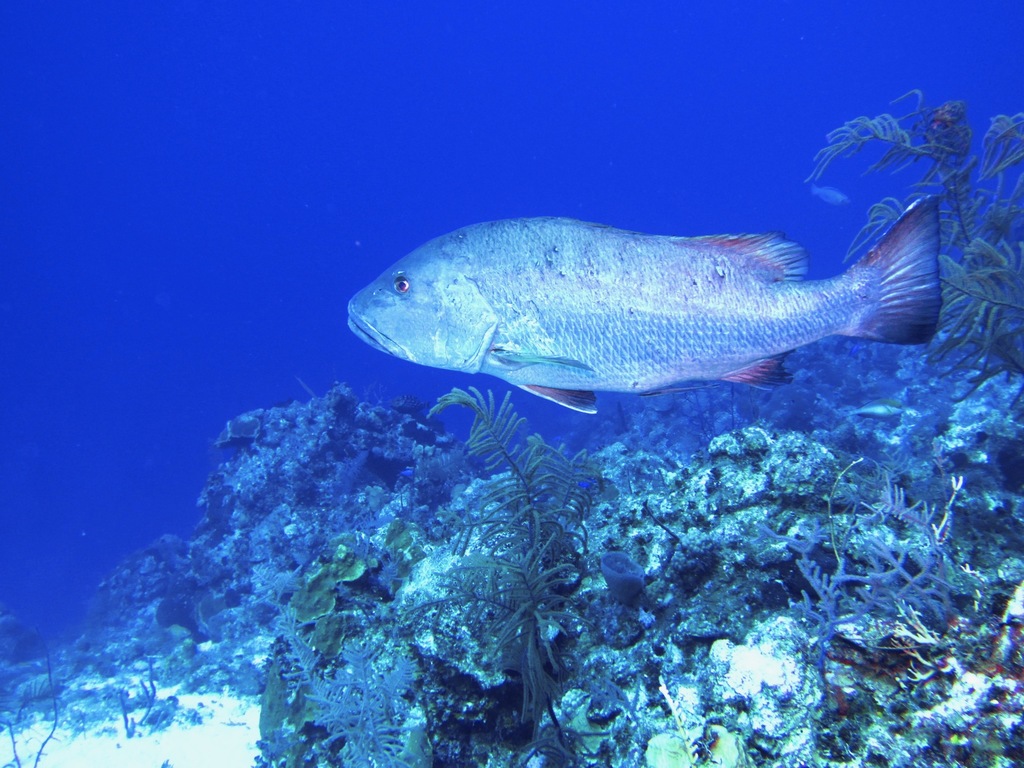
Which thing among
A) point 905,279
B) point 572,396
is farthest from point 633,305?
point 905,279

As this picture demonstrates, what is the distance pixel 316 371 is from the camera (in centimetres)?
9031

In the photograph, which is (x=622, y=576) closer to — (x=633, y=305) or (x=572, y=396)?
(x=572, y=396)

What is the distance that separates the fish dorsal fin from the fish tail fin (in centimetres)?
29

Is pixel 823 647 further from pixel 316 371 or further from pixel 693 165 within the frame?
pixel 693 165

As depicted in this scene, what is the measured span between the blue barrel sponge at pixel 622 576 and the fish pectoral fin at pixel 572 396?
34.5 inches

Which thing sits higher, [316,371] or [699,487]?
[316,371]

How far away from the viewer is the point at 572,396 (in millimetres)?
3076

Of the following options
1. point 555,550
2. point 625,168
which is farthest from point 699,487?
point 625,168

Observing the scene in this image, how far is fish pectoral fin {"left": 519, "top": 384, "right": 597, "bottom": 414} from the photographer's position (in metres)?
3.04

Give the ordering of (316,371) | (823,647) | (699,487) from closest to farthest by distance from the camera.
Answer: (823,647) → (699,487) → (316,371)

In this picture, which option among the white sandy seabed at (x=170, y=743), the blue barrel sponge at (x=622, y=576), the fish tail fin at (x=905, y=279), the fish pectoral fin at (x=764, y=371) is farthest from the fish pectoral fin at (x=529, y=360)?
the white sandy seabed at (x=170, y=743)

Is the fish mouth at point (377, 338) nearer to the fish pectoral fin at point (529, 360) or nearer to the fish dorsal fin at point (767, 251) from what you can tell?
the fish pectoral fin at point (529, 360)

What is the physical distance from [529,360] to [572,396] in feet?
1.21

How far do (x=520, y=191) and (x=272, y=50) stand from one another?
3407 inches
